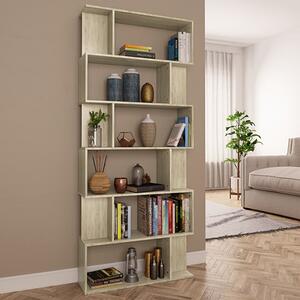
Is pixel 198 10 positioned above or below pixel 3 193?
above

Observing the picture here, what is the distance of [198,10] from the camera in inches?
123

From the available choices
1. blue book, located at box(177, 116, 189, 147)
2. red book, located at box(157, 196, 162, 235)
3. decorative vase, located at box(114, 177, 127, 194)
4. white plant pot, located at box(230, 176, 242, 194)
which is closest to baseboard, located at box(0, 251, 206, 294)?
red book, located at box(157, 196, 162, 235)

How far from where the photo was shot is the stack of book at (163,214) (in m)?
2.75

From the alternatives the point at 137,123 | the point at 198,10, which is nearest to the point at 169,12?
the point at 198,10

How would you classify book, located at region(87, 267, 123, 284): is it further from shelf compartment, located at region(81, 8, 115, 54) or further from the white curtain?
the white curtain

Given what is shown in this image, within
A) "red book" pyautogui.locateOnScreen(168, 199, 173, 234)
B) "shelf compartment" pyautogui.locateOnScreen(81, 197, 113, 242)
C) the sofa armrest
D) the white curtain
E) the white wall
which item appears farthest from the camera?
the white curtain

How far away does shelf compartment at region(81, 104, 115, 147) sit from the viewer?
2662 millimetres

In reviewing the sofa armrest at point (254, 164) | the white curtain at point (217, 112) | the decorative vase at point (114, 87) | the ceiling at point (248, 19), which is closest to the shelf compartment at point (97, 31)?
the decorative vase at point (114, 87)

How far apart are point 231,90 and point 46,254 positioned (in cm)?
574

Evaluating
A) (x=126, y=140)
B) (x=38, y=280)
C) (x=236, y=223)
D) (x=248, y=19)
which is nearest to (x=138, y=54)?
(x=126, y=140)

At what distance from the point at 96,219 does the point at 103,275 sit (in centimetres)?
38

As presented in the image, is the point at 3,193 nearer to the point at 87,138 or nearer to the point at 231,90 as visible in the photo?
the point at 87,138

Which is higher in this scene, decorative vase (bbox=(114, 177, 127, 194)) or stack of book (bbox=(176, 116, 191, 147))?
stack of book (bbox=(176, 116, 191, 147))

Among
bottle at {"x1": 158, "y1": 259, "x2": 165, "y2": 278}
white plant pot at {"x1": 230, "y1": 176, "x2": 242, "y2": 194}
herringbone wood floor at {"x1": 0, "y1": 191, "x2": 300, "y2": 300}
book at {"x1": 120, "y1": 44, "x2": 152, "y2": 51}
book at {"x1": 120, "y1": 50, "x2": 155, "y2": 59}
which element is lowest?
herringbone wood floor at {"x1": 0, "y1": 191, "x2": 300, "y2": 300}
